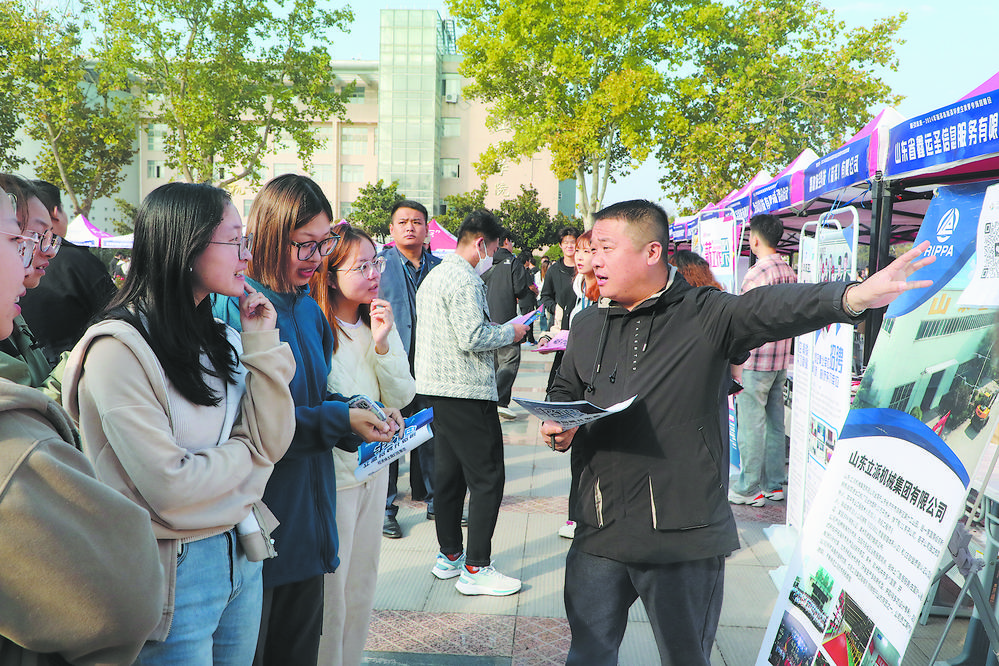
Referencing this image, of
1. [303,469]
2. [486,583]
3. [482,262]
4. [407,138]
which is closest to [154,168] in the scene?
[407,138]

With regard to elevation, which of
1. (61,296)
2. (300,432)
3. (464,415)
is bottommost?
(464,415)

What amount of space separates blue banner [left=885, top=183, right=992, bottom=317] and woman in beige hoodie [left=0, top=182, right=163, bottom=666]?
246 centimetres

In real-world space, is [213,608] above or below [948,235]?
below

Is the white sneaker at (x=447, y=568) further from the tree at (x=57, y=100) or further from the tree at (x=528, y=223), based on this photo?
the tree at (x=528, y=223)

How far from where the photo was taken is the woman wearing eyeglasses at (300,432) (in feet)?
6.79

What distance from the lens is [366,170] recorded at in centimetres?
5978

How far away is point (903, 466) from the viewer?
2295mm

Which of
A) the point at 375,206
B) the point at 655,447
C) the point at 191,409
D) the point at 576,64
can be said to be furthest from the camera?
the point at 375,206

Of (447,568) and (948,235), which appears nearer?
(948,235)

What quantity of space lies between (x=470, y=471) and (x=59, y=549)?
316 centimetres

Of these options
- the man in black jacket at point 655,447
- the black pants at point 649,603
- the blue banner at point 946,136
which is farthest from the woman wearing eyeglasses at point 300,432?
the blue banner at point 946,136

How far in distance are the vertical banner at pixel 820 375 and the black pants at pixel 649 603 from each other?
196cm

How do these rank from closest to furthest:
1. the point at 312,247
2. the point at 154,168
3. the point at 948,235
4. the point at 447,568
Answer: the point at 312,247 → the point at 948,235 → the point at 447,568 → the point at 154,168

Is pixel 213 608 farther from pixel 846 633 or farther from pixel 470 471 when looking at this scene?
pixel 470 471
